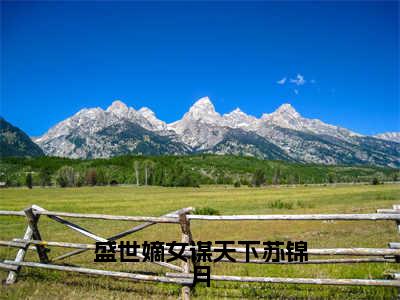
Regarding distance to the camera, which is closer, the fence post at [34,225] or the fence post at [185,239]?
the fence post at [185,239]

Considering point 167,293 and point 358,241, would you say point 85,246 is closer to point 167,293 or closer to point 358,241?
point 167,293

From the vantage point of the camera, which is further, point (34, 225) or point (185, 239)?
point (34, 225)

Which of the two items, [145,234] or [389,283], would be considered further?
[145,234]

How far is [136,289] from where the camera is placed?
8.64 meters

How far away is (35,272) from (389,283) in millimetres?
9013

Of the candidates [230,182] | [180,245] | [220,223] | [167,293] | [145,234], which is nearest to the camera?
[180,245]

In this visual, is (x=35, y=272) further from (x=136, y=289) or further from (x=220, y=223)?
(x=220, y=223)

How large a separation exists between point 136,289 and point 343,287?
4.98m

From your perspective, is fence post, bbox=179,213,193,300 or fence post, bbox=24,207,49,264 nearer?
fence post, bbox=179,213,193,300

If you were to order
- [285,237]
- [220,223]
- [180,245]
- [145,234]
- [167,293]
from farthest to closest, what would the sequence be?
[220,223]
[145,234]
[285,237]
[167,293]
[180,245]

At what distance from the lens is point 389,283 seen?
270 inches

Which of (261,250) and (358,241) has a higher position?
(261,250)

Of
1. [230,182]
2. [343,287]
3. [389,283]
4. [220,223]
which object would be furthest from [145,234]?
[230,182]

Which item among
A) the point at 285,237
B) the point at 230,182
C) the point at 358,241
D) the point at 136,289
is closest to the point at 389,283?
the point at 136,289
